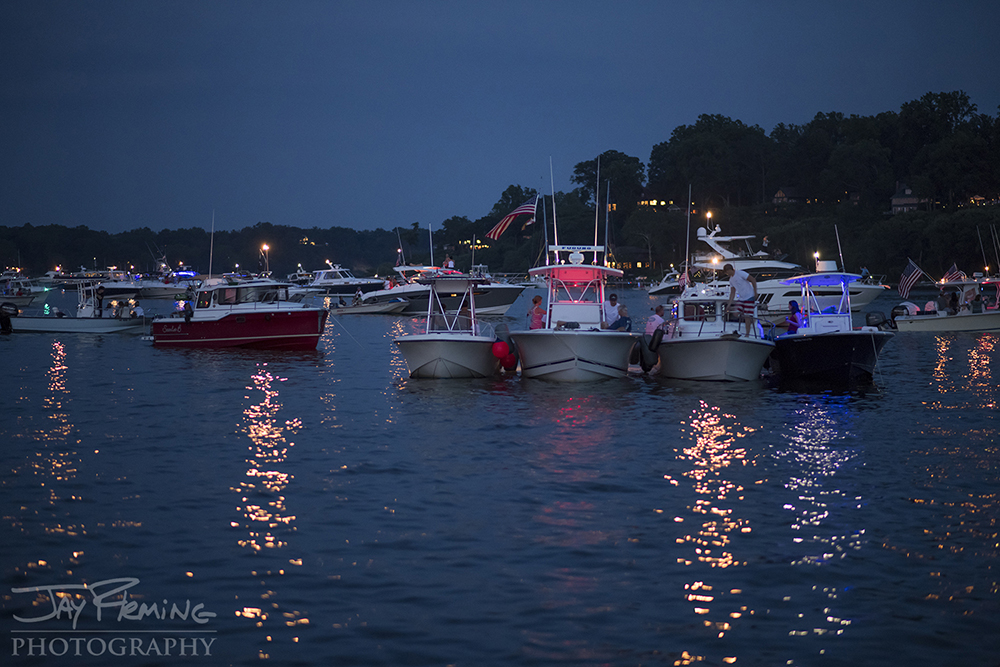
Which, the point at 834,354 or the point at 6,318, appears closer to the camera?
the point at 834,354

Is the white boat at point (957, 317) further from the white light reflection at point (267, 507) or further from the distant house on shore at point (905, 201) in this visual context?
the distant house on shore at point (905, 201)

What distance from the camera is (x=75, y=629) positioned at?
28.7ft

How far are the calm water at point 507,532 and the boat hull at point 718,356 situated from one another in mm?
2900

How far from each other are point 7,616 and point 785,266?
201 ft

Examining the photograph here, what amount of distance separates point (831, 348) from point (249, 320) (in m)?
23.1

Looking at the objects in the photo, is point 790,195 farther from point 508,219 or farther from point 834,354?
point 834,354

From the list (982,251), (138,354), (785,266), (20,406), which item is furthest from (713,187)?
(20,406)

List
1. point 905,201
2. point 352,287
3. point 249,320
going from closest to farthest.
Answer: point 249,320, point 352,287, point 905,201

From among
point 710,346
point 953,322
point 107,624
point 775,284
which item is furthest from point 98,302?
point 107,624

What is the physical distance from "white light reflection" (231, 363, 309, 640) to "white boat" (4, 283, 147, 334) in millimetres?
30050

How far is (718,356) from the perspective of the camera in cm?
2631

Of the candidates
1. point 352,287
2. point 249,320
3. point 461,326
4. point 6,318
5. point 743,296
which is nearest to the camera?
point 743,296

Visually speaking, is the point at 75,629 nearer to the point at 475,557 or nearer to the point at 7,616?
the point at 7,616

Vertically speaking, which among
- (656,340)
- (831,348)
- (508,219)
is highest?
(508,219)
